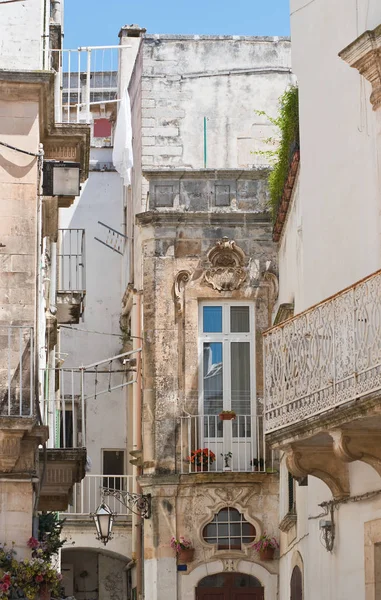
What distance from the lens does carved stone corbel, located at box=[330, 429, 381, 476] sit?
41.1 feet

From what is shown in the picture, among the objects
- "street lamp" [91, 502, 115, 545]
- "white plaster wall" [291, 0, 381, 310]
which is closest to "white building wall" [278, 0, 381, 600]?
"white plaster wall" [291, 0, 381, 310]

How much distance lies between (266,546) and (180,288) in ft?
14.9

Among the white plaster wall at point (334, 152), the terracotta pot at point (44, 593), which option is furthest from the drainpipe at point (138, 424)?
the terracotta pot at point (44, 593)

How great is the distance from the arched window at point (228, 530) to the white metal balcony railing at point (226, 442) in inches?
29.4

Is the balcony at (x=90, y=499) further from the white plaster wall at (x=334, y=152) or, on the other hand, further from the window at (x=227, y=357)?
the white plaster wall at (x=334, y=152)

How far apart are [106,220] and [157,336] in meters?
7.84

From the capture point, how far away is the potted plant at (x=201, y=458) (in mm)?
23109

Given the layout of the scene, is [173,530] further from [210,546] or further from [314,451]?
[314,451]

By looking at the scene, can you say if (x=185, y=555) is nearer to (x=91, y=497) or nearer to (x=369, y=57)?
(x=91, y=497)

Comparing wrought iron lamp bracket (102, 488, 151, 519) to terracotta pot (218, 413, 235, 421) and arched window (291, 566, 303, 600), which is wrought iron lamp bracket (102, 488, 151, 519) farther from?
arched window (291, 566, 303, 600)

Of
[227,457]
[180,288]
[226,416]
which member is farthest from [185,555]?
[180,288]

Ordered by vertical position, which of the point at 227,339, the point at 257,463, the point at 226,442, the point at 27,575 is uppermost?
the point at 227,339

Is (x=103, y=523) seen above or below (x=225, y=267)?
below

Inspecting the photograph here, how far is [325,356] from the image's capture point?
509 inches
